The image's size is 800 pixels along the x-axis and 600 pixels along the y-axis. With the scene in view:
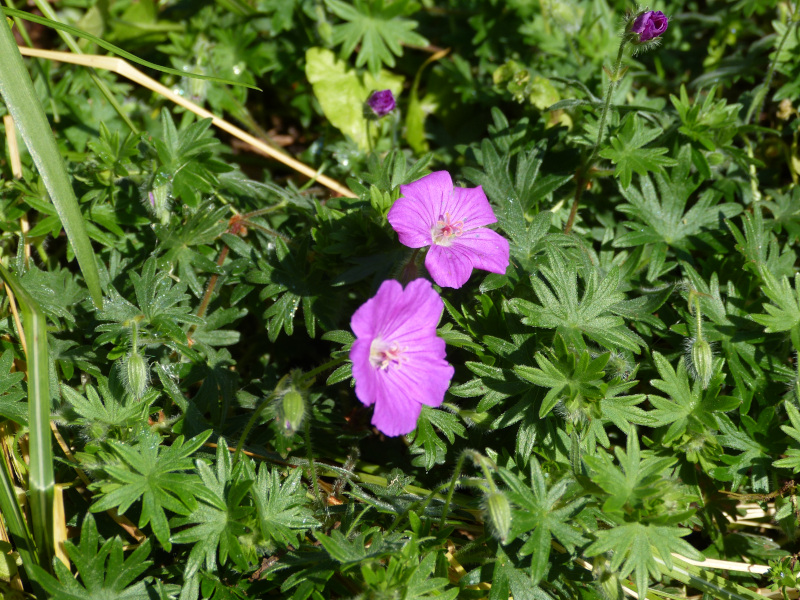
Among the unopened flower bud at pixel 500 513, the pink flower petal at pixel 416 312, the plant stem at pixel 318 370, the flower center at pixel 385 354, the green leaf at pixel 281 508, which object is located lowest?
the green leaf at pixel 281 508

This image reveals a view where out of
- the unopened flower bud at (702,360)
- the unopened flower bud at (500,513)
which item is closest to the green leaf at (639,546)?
the unopened flower bud at (500,513)

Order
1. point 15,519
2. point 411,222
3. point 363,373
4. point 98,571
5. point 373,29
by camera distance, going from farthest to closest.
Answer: point 373,29 → point 411,222 → point 15,519 → point 98,571 → point 363,373

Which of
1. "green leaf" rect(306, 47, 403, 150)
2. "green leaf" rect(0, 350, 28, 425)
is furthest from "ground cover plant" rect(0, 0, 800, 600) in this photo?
"green leaf" rect(306, 47, 403, 150)

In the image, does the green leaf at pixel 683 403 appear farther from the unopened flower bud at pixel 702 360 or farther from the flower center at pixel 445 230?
the flower center at pixel 445 230

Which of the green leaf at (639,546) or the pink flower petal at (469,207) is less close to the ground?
the pink flower petal at (469,207)

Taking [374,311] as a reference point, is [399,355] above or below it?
below

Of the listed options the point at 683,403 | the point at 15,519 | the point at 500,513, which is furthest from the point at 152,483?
the point at 683,403

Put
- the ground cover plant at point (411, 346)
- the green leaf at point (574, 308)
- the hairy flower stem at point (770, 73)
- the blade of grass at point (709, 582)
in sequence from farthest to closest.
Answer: the hairy flower stem at point (770, 73), the blade of grass at point (709, 582), the green leaf at point (574, 308), the ground cover plant at point (411, 346)

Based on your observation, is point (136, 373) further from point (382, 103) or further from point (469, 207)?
point (382, 103)
